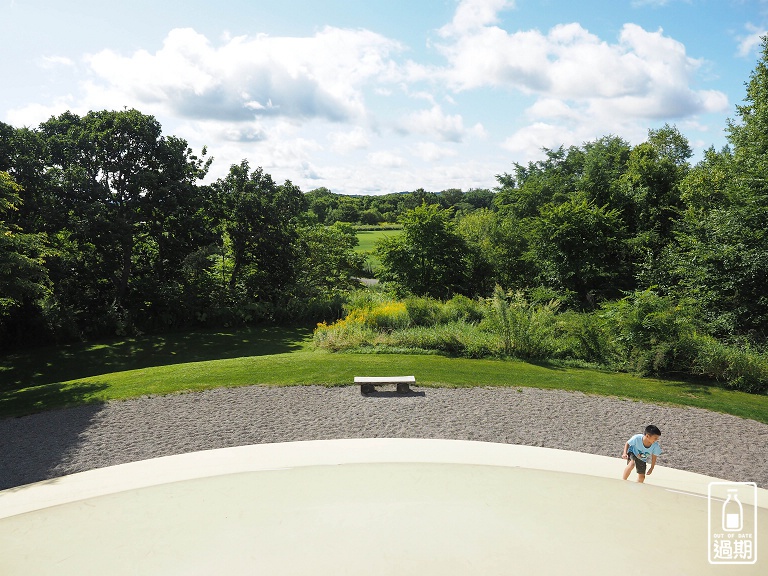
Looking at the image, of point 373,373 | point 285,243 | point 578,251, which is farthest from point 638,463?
point 285,243

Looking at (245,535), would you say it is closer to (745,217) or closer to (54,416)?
(54,416)

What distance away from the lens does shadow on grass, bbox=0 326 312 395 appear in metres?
16.1

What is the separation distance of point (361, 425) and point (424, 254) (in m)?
13.8

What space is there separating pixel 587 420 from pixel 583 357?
5.21 meters

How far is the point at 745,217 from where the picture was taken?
1556cm

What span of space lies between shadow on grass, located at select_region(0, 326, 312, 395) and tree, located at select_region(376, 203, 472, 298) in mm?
5073

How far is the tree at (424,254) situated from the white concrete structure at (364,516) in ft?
47.7

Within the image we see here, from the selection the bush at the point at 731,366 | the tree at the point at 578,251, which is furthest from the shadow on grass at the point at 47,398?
the tree at the point at 578,251

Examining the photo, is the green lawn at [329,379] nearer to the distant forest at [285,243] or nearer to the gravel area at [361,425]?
the gravel area at [361,425]

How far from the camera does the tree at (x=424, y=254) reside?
22.2 metres

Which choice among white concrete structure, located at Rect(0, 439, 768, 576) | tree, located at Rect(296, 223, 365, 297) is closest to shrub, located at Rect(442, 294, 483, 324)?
tree, located at Rect(296, 223, 365, 297)

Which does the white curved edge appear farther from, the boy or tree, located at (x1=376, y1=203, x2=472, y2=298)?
tree, located at (x1=376, y1=203, x2=472, y2=298)

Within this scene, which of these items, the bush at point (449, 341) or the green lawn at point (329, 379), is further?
the bush at point (449, 341)

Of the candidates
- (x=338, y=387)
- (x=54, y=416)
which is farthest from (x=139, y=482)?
(x=338, y=387)
